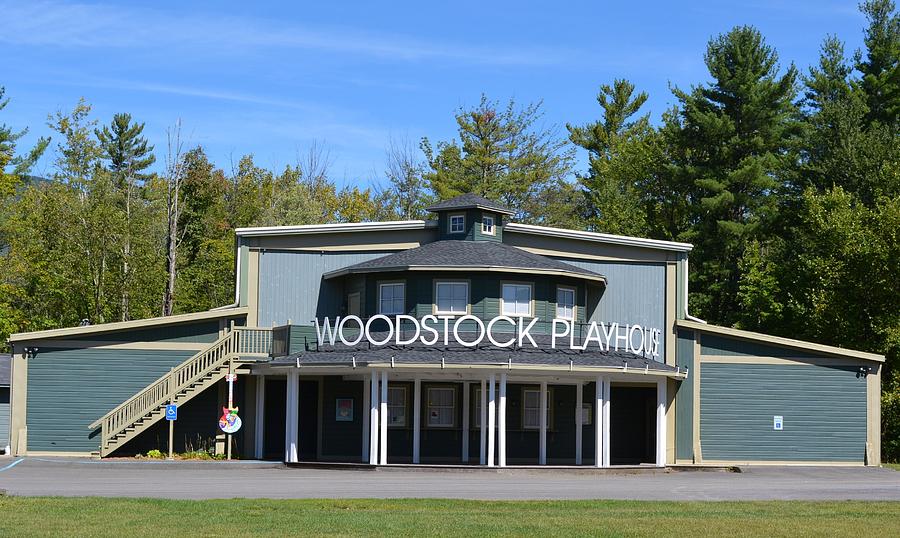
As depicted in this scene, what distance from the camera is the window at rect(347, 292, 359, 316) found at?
4141 cm

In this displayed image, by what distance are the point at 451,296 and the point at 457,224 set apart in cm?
389

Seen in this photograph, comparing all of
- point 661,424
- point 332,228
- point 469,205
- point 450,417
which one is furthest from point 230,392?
point 661,424

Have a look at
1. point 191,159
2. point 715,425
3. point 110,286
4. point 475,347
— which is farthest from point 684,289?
point 191,159

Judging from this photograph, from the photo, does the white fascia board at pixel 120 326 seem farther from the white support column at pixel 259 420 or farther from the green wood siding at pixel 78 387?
the white support column at pixel 259 420

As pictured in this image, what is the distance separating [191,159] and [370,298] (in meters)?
37.0

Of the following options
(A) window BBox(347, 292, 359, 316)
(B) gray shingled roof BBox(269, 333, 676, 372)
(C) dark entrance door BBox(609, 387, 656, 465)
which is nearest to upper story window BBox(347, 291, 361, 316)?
(A) window BBox(347, 292, 359, 316)

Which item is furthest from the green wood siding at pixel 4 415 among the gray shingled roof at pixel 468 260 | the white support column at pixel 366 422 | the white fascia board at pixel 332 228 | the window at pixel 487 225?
the window at pixel 487 225

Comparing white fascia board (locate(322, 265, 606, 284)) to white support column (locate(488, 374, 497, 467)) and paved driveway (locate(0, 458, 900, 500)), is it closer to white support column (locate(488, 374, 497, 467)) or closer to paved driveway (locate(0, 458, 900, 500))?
white support column (locate(488, 374, 497, 467))

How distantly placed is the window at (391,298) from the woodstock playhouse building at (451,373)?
0.05m

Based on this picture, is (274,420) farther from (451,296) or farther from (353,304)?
(451,296)

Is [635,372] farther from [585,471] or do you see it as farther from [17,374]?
[17,374]

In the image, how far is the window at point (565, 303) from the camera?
135 feet

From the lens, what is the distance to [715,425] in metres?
41.9

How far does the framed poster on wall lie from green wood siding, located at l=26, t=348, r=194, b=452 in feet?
17.1
